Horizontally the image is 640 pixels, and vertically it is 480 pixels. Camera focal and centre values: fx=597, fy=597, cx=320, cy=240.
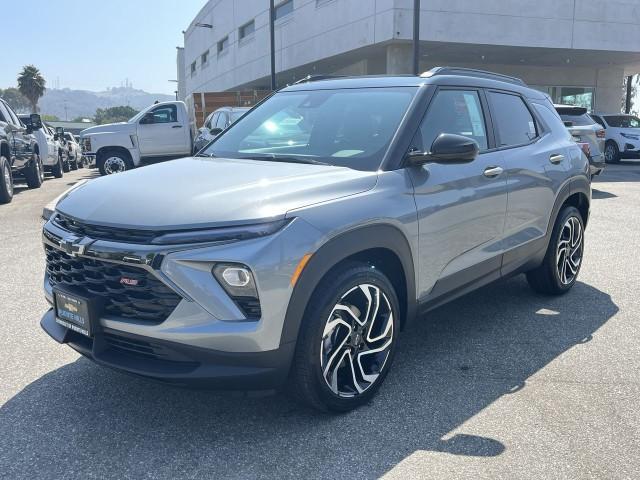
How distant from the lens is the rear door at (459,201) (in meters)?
3.45

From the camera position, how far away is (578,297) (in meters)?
5.25

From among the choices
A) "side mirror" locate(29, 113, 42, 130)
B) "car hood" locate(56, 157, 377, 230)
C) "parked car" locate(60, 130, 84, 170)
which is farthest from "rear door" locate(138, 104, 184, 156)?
"car hood" locate(56, 157, 377, 230)

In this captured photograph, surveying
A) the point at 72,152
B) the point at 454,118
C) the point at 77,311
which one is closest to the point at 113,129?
the point at 72,152

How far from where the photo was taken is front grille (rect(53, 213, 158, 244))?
2.64 meters

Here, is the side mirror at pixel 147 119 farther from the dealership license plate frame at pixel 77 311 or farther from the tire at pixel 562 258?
the dealership license plate frame at pixel 77 311

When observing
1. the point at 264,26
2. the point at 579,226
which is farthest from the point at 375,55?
the point at 579,226

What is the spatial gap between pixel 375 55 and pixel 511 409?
24741mm

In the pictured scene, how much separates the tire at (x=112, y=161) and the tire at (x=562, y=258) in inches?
521

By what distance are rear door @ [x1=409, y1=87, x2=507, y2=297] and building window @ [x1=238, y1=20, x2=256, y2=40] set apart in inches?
1326

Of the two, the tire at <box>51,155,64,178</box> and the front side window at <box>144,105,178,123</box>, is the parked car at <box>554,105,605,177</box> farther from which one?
the tire at <box>51,155,64,178</box>

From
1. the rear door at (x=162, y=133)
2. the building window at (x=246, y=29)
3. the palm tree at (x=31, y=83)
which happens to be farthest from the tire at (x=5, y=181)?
the palm tree at (x=31, y=83)

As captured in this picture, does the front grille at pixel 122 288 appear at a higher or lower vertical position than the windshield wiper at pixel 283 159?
lower

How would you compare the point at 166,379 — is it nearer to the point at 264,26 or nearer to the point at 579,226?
the point at 579,226

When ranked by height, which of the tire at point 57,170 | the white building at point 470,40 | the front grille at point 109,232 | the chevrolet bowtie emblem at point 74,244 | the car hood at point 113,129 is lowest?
the tire at point 57,170
